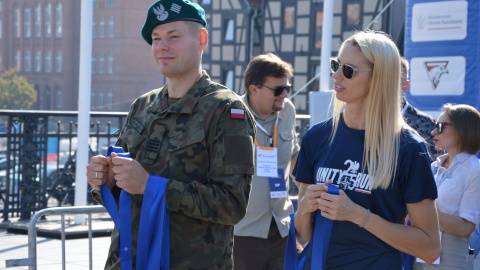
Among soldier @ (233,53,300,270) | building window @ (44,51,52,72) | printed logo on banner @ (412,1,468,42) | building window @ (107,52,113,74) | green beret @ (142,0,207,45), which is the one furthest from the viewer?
building window @ (44,51,52,72)

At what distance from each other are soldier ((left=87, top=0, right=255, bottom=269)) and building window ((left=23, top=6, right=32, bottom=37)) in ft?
232

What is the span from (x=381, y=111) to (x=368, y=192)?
27cm

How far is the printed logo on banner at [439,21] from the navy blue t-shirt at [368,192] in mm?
7125

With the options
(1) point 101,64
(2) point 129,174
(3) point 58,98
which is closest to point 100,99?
(1) point 101,64

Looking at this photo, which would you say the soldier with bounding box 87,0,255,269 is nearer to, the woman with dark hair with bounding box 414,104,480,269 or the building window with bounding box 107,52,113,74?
the woman with dark hair with bounding box 414,104,480,269

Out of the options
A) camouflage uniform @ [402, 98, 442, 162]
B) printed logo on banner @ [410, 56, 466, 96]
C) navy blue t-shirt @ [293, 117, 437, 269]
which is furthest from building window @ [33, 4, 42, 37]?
navy blue t-shirt @ [293, 117, 437, 269]

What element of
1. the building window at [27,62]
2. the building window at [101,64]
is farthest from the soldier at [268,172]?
the building window at [27,62]

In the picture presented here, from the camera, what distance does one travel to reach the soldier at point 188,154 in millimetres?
2768

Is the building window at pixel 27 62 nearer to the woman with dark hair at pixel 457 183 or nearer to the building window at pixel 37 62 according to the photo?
the building window at pixel 37 62

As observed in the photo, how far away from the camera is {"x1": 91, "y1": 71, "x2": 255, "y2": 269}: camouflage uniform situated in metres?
2.77

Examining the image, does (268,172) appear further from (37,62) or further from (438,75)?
(37,62)

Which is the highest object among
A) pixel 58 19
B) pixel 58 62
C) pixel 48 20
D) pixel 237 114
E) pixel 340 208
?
pixel 58 19

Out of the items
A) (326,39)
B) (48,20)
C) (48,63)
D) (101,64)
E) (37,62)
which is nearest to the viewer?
(326,39)

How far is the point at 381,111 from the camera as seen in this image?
2.82 m
